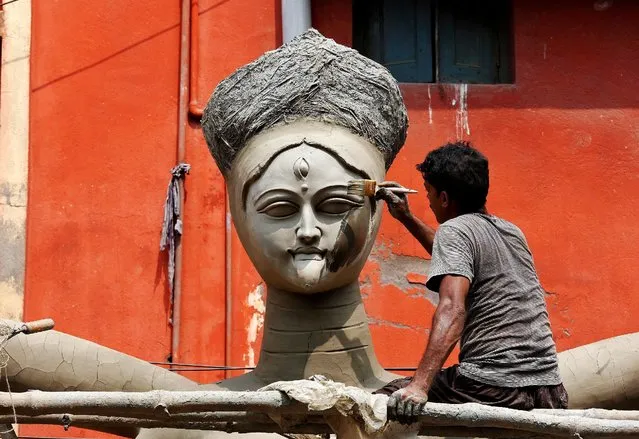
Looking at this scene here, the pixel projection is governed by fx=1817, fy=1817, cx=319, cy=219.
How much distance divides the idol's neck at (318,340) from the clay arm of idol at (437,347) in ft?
3.76

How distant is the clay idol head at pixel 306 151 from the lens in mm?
8008

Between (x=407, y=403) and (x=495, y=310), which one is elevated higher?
(x=495, y=310)

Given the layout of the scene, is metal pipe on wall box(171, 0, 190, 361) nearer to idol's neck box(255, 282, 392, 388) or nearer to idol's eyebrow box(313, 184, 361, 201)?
idol's neck box(255, 282, 392, 388)

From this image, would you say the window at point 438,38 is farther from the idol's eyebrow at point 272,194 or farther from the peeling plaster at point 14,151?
the idol's eyebrow at point 272,194

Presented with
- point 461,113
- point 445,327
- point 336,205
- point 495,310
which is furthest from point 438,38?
point 445,327

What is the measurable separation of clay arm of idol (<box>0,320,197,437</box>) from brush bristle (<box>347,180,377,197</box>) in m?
1.21

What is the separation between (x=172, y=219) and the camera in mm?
14477

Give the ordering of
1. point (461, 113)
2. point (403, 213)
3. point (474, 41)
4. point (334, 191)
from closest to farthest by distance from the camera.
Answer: point (334, 191), point (403, 213), point (461, 113), point (474, 41)

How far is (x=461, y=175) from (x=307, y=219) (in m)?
0.73

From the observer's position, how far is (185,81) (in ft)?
48.3

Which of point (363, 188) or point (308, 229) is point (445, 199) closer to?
point (363, 188)

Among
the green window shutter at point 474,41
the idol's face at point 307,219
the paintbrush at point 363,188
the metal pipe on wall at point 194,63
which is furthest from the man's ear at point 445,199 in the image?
the green window shutter at point 474,41

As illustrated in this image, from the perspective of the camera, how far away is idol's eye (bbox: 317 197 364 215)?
26.3 feet

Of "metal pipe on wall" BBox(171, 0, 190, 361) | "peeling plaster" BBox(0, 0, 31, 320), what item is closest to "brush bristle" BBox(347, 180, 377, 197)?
"metal pipe on wall" BBox(171, 0, 190, 361)
